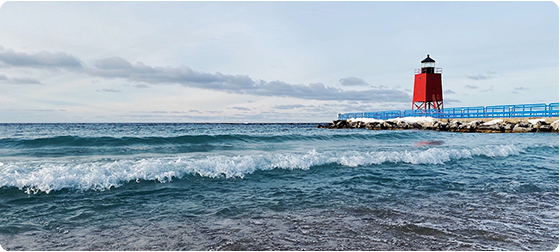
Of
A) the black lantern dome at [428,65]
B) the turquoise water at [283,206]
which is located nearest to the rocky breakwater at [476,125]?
the black lantern dome at [428,65]

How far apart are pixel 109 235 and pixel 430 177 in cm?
727

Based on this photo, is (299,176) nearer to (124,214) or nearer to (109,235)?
(124,214)

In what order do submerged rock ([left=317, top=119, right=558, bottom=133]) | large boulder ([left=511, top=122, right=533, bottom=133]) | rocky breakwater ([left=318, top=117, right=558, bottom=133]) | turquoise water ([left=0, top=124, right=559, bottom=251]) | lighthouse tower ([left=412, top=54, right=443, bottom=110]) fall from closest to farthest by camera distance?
turquoise water ([left=0, top=124, right=559, bottom=251]) < submerged rock ([left=317, top=119, right=558, bottom=133]) < rocky breakwater ([left=318, top=117, right=558, bottom=133]) < large boulder ([left=511, top=122, right=533, bottom=133]) < lighthouse tower ([left=412, top=54, right=443, bottom=110])

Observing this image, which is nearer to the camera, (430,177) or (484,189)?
(484,189)

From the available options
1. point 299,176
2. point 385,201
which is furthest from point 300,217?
point 299,176

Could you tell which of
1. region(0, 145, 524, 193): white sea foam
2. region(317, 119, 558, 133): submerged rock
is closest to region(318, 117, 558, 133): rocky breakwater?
region(317, 119, 558, 133): submerged rock

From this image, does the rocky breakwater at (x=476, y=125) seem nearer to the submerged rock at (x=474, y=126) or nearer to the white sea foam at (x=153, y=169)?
the submerged rock at (x=474, y=126)

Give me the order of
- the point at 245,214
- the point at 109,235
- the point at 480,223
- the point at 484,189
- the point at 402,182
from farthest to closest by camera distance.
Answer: the point at 402,182, the point at 484,189, the point at 245,214, the point at 480,223, the point at 109,235

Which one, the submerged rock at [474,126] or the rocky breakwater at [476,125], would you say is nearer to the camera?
the submerged rock at [474,126]

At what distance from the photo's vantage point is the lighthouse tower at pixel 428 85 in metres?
39.9

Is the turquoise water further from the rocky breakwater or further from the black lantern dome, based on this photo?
the black lantern dome

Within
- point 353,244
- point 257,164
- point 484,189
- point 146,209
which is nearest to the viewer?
point 353,244

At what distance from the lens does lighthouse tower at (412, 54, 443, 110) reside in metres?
39.9

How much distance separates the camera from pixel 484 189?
7.03 m
